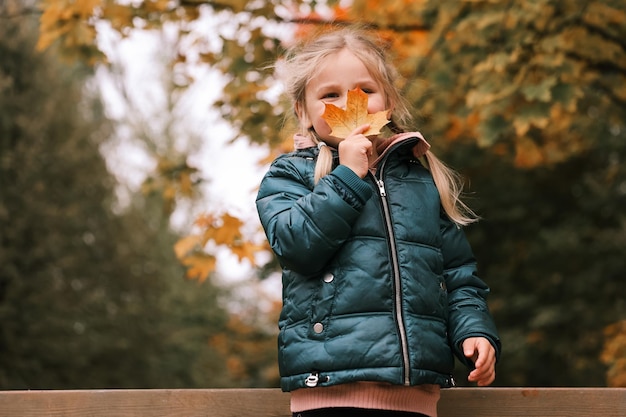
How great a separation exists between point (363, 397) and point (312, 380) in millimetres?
123

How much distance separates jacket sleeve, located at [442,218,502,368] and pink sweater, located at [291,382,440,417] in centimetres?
18

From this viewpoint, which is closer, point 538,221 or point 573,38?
point 573,38

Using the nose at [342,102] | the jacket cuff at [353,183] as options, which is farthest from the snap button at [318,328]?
the nose at [342,102]

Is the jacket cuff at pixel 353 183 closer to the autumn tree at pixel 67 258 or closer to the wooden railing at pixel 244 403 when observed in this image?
the wooden railing at pixel 244 403

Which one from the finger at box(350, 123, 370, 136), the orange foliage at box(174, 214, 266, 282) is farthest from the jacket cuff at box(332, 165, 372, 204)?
the orange foliage at box(174, 214, 266, 282)

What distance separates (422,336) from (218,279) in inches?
758

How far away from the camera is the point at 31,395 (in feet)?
8.47

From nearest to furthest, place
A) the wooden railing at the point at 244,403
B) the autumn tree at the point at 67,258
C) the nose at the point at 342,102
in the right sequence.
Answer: the nose at the point at 342,102 < the wooden railing at the point at 244,403 < the autumn tree at the point at 67,258

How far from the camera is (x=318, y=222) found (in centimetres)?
200

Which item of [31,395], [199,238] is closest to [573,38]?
[199,238]

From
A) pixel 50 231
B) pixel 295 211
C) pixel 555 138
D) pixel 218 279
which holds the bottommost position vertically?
pixel 218 279

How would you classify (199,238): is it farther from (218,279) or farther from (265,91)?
(218,279)

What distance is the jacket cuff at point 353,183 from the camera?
203 cm

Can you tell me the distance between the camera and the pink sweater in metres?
1.99
